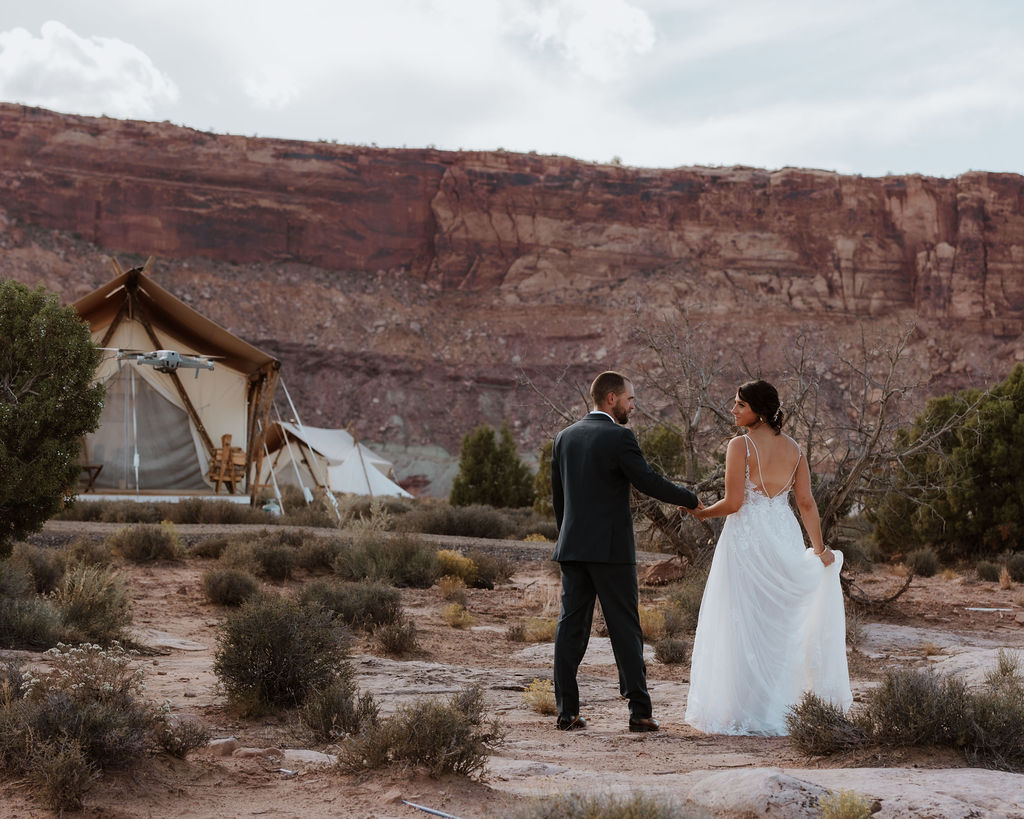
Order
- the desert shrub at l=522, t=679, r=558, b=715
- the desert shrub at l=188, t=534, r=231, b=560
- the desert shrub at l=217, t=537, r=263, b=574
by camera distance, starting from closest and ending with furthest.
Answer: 1. the desert shrub at l=522, t=679, r=558, b=715
2. the desert shrub at l=217, t=537, r=263, b=574
3. the desert shrub at l=188, t=534, r=231, b=560

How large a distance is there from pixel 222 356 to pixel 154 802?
20.5m

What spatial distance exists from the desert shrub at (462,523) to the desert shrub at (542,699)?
46.3ft

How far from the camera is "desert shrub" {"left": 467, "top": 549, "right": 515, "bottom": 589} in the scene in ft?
42.7

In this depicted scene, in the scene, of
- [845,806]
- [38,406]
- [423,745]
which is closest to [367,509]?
[38,406]

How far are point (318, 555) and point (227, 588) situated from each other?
9.84ft

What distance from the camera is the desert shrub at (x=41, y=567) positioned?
9875 millimetres

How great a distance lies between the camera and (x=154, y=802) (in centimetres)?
379

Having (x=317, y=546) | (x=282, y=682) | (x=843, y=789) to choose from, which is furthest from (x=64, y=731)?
(x=317, y=546)

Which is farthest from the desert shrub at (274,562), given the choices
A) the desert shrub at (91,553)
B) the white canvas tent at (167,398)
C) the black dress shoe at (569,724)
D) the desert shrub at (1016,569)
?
the white canvas tent at (167,398)

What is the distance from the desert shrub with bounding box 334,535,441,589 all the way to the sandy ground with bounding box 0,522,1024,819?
0.78m

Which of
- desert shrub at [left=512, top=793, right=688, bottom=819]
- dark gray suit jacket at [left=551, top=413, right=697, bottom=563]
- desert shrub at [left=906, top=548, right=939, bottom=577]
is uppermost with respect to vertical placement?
dark gray suit jacket at [left=551, top=413, right=697, bottom=563]

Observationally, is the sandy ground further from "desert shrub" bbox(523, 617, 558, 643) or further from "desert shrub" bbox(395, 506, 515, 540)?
"desert shrub" bbox(395, 506, 515, 540)

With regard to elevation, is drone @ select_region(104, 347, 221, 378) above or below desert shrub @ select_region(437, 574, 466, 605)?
above

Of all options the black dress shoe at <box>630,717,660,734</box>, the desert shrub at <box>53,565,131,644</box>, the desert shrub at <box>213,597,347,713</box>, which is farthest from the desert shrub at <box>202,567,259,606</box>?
the black dress shoe at <box>630,717,660,734</box>
